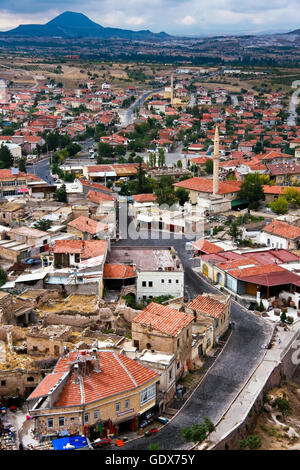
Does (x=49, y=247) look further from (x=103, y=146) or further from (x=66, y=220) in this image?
(x=103, y=146)

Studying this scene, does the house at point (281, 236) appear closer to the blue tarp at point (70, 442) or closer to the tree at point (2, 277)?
the tree at point (2, 277)

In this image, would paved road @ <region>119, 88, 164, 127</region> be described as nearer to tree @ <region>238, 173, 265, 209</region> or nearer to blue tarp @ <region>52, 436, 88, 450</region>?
tree @ <region>238, 173, 265, 209</region>

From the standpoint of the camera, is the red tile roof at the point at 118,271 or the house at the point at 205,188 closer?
the red tile roof at the point at 118,271

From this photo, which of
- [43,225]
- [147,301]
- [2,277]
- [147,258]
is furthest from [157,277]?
[43,225]

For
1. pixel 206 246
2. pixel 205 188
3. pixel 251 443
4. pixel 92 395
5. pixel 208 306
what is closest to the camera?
pixel 251 443

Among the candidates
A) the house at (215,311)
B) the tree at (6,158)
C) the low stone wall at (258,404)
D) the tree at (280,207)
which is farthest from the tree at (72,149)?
the low stone wall at (258,404)

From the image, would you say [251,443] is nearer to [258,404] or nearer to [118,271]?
[258,404]

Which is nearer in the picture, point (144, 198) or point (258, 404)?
point (258, 404)

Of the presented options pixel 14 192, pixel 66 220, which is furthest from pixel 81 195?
pixel 66 220
